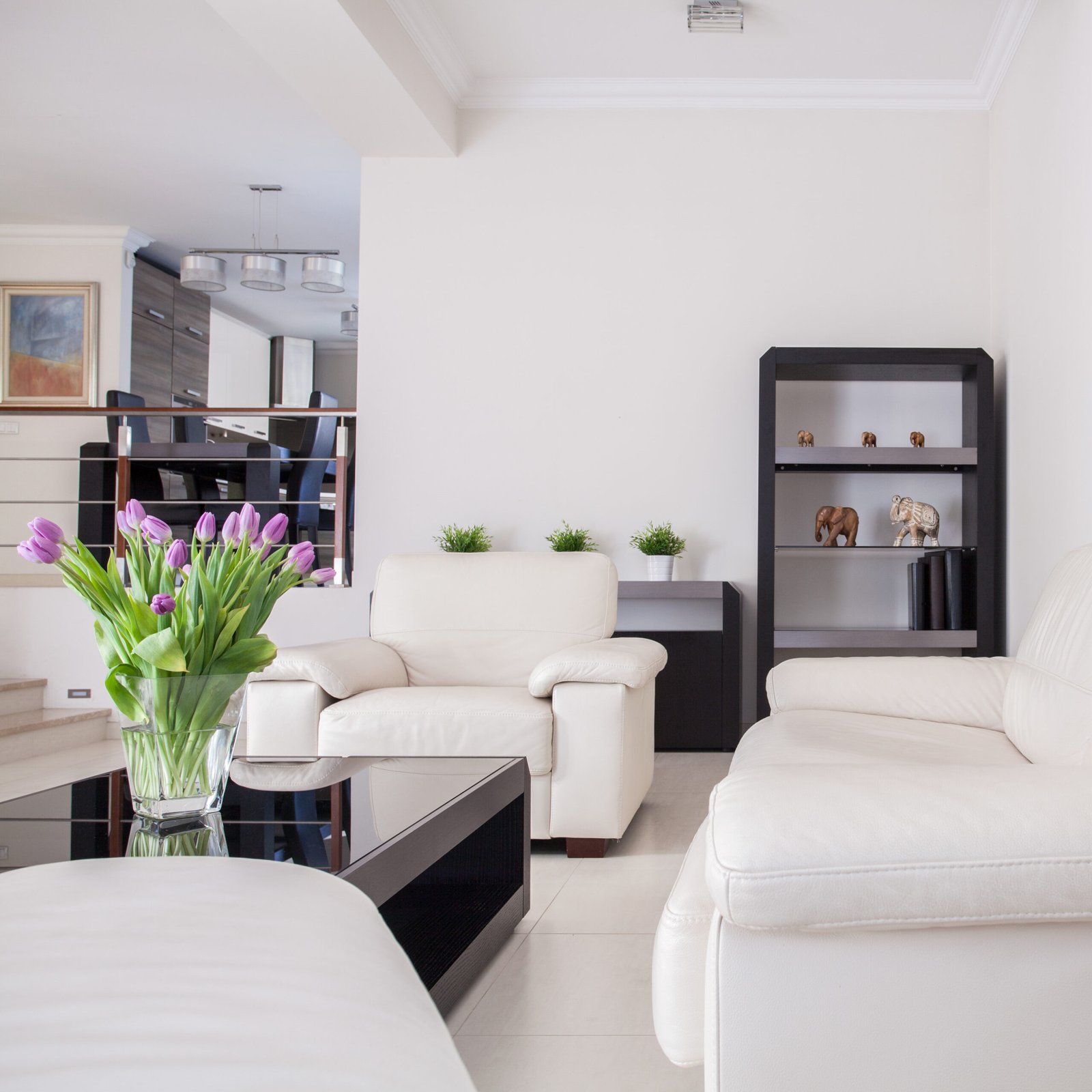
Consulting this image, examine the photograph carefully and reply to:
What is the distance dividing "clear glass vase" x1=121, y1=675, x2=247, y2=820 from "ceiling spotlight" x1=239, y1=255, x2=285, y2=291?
203 inches

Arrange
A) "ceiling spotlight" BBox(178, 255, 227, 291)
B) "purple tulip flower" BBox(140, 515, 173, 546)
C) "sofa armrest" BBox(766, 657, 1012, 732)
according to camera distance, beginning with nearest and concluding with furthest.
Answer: "purple tulip flower" BBox(140, 515, 173, 546)
"sofa armrest" BBox(766, 657, 1012, 732)
"ceiling spotlight" BBox(178, 255, 227, 291)

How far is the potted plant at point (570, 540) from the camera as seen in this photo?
4512mm

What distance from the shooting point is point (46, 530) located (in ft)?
4.20

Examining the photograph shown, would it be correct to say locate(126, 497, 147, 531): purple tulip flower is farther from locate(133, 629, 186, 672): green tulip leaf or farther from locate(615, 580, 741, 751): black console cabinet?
locate(615, 580, 741, 751): black console cabinet

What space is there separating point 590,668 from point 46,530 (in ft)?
5.35

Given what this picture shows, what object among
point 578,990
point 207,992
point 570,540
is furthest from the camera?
point 570,540

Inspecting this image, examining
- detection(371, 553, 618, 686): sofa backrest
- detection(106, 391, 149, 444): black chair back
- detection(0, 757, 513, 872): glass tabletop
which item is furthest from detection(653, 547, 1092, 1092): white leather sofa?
detection(106, 391, 149, 444): black chair back

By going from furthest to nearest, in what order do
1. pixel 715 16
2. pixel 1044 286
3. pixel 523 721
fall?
1. pixel 715 16
2. pixel 1044 286
3. pixel 523 721

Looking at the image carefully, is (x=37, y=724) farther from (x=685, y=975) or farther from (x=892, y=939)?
(x=892, y=939)

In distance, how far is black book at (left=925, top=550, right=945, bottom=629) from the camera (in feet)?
14.2

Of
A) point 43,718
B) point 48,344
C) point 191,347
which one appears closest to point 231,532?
point 43,718

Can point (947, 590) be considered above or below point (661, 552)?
below

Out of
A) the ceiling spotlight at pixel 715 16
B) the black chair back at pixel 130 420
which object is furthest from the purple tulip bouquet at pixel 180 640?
the black chair back at pixel 130 420

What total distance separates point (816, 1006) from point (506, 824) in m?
1.18
